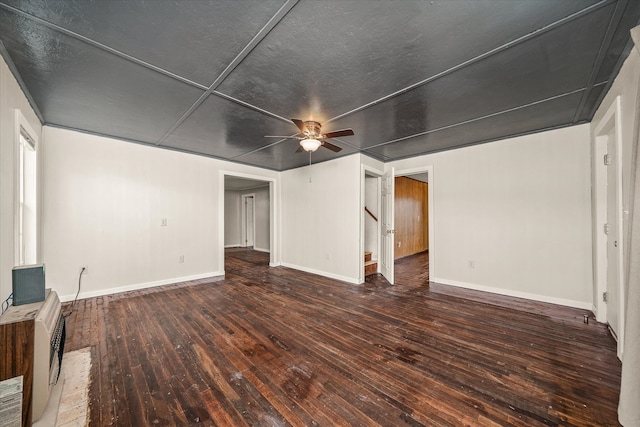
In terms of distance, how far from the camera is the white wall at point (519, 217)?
10.2ft

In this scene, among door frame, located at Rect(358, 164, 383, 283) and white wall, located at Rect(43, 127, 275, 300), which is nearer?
white wall, located at Rect(43, 127, 275, 300)

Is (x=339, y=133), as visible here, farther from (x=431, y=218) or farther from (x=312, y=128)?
(x=431, y=218)

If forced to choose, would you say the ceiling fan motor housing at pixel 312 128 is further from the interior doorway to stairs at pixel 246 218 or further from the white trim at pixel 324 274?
the interior doorway to stairs at pixel 246 218

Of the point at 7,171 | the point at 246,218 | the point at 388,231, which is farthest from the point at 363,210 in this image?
the point at 246,218

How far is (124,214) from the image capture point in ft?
12.6

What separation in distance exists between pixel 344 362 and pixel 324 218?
3.18m

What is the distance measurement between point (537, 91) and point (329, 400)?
324cm

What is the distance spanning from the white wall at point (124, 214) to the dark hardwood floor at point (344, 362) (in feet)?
1.91

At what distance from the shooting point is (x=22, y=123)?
2.24m

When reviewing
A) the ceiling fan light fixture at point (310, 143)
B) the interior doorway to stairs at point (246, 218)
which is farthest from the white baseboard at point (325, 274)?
the interior doorway to stairs at point (246, 218)

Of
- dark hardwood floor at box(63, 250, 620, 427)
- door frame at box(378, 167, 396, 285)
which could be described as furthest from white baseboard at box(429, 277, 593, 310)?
door frame at box(378, 167, 396, 285)

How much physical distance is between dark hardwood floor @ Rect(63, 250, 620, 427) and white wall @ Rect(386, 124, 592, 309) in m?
0.38

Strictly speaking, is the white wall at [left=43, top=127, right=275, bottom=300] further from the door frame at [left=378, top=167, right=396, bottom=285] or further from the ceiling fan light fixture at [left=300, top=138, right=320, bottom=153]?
the door frame at [left=378, top=167, right=396, bottom=285]

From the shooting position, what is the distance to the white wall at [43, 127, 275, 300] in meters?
3.34
